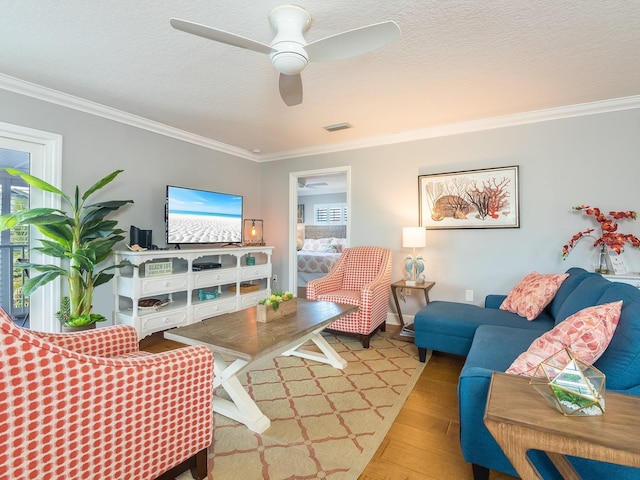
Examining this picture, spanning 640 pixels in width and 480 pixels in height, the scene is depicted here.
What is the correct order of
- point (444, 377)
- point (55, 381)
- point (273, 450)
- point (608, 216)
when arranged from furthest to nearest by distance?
point (608, 216)
point (444, 377)
point (273, 450)
point (55, 381)

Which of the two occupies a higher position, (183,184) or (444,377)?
(183,184)

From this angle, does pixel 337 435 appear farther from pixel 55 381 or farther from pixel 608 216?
pixel 608 216

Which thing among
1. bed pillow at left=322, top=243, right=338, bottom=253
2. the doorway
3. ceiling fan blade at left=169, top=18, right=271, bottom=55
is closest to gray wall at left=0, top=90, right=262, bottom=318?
ceiling fan blade at left=169, top=18, right=271, bottom=55

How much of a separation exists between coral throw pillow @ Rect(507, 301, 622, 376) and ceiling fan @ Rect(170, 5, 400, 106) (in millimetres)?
1548

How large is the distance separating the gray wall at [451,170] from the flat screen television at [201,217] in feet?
1.02

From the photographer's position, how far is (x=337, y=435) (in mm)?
1829

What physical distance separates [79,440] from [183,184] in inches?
132

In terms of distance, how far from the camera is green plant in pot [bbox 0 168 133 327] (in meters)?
2.48

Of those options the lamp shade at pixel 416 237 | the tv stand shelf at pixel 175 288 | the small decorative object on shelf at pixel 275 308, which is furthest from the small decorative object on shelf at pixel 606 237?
the tv stand shelf at pixel 175 288

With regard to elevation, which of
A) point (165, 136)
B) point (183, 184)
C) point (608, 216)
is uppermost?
point (165, 136)

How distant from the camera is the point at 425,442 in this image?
1.78 meters

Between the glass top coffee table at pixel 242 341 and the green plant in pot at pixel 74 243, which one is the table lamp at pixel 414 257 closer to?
the glass top coffee table at pixel 242 341

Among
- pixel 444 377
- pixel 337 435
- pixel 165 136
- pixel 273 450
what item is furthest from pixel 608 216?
pixel 165 136

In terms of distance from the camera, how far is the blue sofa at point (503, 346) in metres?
1.23
